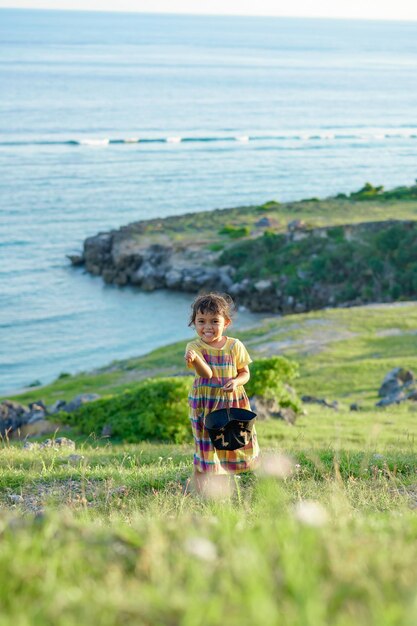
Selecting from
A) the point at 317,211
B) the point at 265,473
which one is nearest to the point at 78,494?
the point at 265,473

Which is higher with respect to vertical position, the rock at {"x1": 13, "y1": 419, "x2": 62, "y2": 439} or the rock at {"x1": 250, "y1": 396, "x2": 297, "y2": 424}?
the rock at {"x1": 250, "y1": 396, "x2": 297, "y2": 424}

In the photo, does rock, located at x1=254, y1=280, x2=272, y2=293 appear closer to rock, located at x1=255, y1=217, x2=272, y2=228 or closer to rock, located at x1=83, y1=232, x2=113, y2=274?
rock, located at x1=255, y1=217, x2=272, y2=228

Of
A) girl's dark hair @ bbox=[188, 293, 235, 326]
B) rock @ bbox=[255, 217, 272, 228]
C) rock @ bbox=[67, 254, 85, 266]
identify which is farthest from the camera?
rock @ bbox=[255, 217, 272, 228]

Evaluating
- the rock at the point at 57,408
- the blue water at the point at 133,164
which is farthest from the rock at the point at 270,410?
the blue water at the point at 133,164

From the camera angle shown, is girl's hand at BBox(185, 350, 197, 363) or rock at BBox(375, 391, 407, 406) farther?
rock at BBox(375, 391, 407, 406)

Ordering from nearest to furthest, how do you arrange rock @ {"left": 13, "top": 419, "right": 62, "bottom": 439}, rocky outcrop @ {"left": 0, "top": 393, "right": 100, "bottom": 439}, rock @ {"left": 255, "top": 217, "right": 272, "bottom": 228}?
rock @ {"left": 13, "top": 419, "right": 62, "bottom": 439}, rocky outcrop @ {"left": 0, "top": 393, "right": 100, "bottom": 439}, rock @ {"left": 255, "top": 217, "right": 272, "bottom": 228}

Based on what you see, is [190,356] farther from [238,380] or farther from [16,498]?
[16,498]

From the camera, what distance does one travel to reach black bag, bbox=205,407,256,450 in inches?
312

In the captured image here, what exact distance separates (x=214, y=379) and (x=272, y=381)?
37.5 feet

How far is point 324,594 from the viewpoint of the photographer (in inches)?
131

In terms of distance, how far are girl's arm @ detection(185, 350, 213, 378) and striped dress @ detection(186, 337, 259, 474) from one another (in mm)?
106

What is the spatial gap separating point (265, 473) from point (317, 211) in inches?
2056

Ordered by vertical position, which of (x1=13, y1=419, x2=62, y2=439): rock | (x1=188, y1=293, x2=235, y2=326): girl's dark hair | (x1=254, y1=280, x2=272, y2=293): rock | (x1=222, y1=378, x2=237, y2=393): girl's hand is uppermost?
(x1=188, y1=293, x2=235, y2=326): girl's dark hair

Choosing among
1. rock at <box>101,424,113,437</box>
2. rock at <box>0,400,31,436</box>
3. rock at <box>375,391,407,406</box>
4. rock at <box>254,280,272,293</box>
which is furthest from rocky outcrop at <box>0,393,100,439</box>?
rock at <box>254,280,272,293</box>
